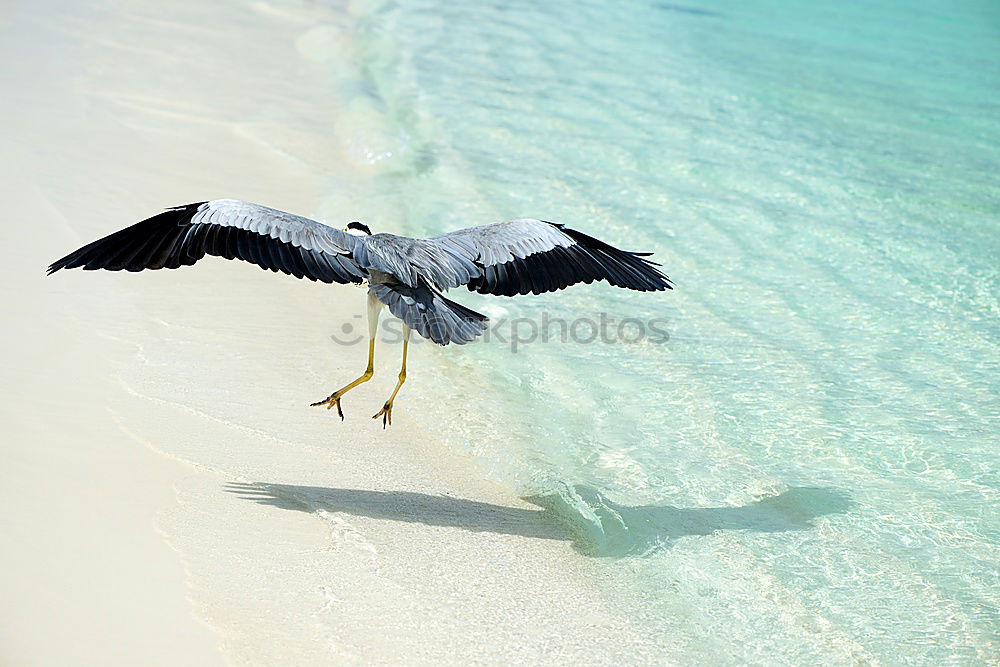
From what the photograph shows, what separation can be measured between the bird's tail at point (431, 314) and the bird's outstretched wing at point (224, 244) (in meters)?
0.25

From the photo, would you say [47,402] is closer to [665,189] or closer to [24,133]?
[24,133]

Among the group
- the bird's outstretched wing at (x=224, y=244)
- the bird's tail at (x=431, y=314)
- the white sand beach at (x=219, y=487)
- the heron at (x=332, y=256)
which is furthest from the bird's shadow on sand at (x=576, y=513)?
the bird's outstretched wing at (x=224, y=244)

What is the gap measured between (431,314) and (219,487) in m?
1.23

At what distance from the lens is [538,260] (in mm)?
5215

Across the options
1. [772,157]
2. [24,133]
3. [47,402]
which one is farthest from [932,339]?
[24,133]

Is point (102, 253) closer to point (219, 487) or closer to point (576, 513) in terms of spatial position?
point (219, 487)

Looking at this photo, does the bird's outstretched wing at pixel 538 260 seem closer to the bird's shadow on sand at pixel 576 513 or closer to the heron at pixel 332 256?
the heron at pixel 332 256

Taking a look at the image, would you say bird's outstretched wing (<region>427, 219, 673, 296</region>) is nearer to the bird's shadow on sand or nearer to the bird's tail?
the bird's tail

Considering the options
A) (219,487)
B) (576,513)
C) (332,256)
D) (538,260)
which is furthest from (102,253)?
(576,513)

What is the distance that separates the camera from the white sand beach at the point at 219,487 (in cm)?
369

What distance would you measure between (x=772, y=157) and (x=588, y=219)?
3149 mm

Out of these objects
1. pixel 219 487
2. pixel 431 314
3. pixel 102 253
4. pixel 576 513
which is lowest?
pixel 576 513

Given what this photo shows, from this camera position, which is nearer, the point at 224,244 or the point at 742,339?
the point at 224,244

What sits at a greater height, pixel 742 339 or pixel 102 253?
pixel 102 253
